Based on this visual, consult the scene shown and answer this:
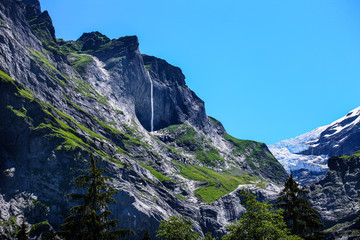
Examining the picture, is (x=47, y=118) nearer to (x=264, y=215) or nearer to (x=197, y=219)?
(x=197, y=219)

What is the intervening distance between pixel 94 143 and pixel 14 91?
4838 cm

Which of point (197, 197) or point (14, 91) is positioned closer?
point (14, 91)

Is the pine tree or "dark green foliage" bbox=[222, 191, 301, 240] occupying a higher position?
the pine tree

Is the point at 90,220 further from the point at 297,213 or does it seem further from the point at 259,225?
the point at 297,213

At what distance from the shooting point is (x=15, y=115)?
120312mm

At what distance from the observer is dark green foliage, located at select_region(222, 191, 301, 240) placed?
1111 inches

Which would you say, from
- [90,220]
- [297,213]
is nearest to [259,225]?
[297,213]

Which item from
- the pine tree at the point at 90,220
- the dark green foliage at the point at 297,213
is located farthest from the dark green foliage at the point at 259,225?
the pine tree at the point at 90,220

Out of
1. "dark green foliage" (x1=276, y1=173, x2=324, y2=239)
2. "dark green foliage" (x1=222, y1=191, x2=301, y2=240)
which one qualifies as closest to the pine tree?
"dark green foliage" (x1=222, y1=191, x2=301, y2=240)

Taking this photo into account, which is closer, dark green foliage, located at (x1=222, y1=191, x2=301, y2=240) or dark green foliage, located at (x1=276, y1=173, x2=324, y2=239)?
dark green foliage, located at (x1=222, y1=191, x2=301, y2=240)

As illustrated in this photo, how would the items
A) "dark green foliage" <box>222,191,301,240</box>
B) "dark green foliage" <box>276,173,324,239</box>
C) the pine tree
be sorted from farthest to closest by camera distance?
"dark green foliage" <box>276,173,324,239</box> → "dark green foliage" <box>222,191,301,240</box> → the pine tree

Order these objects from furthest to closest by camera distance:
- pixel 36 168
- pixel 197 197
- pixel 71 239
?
pixel 197 197, pixel 36 168, pixel 71 239

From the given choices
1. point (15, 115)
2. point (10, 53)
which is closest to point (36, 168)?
point (15, 115)

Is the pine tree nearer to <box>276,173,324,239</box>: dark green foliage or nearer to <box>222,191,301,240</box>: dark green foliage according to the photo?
<box>222,191,301,240</box>: dark green foliage
